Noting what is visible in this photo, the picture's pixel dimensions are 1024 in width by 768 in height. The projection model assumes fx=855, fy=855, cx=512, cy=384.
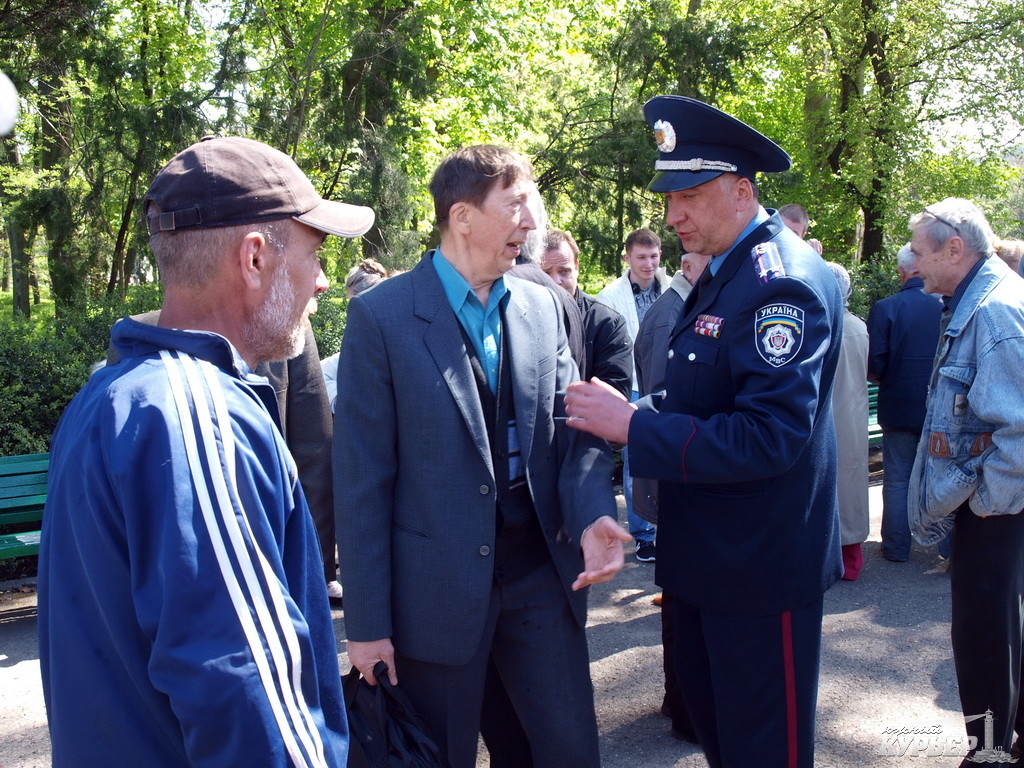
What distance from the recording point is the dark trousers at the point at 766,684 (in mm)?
2393

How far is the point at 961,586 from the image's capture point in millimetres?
2947

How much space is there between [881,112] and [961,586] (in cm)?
1585

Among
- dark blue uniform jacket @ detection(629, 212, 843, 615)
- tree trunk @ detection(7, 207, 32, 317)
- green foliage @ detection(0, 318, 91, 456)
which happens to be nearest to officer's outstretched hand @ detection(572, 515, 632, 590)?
dark blue uniform jacket @ detection(629, 212, 843, 615)

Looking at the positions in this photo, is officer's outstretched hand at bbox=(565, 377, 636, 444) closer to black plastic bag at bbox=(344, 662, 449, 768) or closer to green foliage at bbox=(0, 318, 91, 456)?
black plastic bag at bbox=(344, 662, 449, 768)

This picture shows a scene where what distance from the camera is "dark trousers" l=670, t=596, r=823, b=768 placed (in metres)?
2.39

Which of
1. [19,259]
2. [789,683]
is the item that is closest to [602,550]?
[789,683]

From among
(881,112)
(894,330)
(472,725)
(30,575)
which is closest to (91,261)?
(30,575)

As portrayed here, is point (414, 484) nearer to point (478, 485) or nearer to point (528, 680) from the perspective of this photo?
point (478, 485)

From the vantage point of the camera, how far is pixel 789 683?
2.39 m

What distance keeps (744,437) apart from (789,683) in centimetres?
75

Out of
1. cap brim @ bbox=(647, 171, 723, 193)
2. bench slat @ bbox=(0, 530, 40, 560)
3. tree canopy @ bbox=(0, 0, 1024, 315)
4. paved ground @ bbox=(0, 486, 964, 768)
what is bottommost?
paved ground @ bbox=(0, 486, 964, 768)

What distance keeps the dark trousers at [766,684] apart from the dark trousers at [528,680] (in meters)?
0.40

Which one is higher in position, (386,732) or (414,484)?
(414,484)

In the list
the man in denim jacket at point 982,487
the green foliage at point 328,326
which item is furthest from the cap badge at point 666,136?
the green foliage at point 328,326
